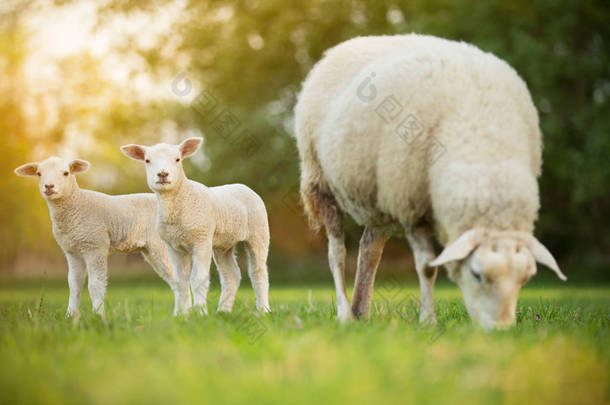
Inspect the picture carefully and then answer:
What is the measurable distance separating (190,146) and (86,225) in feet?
3.93

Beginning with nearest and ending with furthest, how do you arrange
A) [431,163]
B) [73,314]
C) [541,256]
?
1. [541,256]
2. [431,163]
3. [73,314]

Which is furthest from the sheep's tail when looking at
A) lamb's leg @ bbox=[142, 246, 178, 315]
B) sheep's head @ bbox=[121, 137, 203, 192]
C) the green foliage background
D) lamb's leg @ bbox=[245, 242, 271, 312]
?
the green foliage background

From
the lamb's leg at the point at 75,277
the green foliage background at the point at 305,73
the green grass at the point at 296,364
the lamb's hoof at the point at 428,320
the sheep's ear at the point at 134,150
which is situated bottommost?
the green grass at the point at 296,364

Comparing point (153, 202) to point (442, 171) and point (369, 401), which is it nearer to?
point (442, 171)

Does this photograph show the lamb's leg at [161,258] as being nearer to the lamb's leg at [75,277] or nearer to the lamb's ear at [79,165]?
the lamb's leg at [75,277]

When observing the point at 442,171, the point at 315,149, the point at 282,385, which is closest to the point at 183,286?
the point at 315,149

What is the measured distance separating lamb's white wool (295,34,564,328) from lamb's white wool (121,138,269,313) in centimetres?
66

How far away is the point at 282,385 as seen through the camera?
258 centimetres

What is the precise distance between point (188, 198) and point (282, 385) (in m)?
2.89

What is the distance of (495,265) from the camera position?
3.71 meters

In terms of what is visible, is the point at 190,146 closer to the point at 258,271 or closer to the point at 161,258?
the point at 161,258

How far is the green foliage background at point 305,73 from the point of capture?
50.5 ft

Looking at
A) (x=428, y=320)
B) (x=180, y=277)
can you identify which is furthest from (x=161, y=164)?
(x=428, y=320)

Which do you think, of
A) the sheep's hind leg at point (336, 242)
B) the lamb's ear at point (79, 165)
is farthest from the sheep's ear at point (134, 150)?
the sheep's hind leg at point (336, 242)
